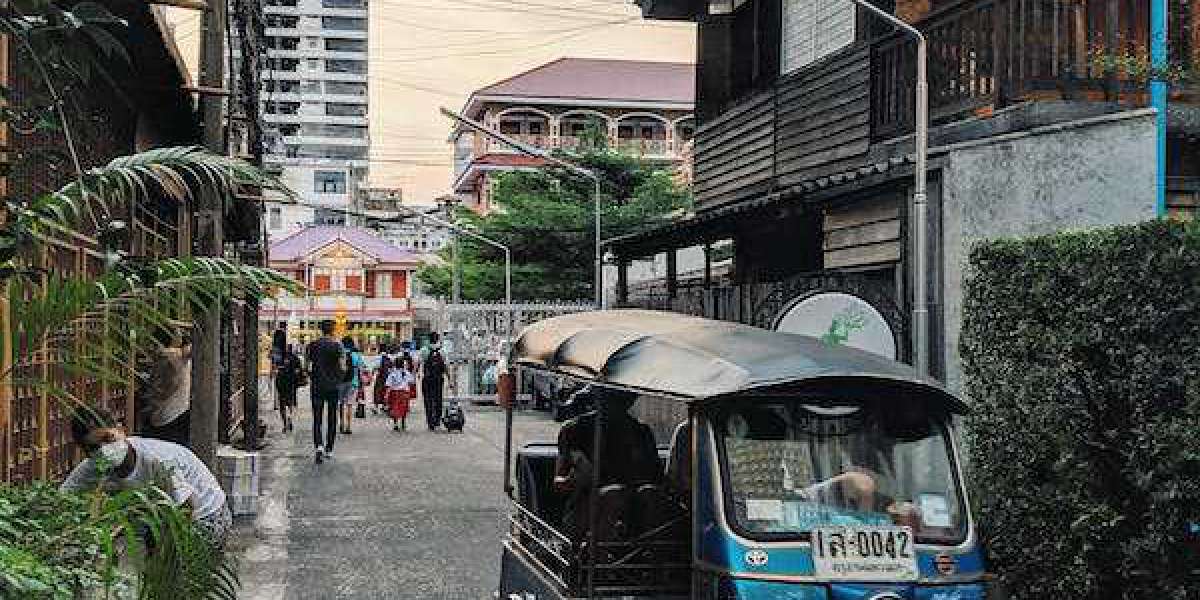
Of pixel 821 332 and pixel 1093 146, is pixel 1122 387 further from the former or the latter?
pixel 821 332

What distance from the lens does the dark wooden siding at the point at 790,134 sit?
15375 millimetres

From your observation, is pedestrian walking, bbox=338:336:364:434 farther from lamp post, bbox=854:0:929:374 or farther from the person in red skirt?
lamp post, bbox=854:0:929:374

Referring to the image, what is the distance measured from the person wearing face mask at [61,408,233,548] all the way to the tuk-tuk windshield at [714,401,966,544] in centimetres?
239

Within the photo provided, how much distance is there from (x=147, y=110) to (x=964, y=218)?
803cm

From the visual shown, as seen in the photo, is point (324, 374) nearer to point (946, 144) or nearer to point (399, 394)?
point (399, 394)

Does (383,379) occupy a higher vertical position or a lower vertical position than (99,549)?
lower

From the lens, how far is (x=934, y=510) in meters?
6.12

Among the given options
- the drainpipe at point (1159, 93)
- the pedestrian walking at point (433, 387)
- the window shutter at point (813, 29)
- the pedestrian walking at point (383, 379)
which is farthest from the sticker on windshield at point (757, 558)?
the pedestrian walking at point (383, 379)

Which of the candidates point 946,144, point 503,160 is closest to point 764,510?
point 946,144

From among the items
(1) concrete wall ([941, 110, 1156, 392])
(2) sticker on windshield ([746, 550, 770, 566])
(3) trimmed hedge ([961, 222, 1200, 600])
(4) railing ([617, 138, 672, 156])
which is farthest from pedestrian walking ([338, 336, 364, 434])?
(4) railing ([617, 138, 672, 156])

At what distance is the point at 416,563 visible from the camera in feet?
36.5

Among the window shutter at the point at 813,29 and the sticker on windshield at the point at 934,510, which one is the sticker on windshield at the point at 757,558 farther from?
the window shutter at the point at 813,29

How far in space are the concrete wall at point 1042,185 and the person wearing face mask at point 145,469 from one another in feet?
18.9

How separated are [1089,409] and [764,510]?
3.04m
